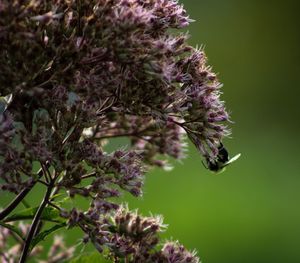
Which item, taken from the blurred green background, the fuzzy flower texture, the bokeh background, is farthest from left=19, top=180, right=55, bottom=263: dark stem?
the blurred green background

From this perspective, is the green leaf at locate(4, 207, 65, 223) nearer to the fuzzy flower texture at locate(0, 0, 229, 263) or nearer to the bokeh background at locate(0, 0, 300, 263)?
the fuzzy flower texture at locate(0, 0, 229, 263)

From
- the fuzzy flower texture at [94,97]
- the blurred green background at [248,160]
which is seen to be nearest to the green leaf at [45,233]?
the fuzzy flower texture at [94,97]

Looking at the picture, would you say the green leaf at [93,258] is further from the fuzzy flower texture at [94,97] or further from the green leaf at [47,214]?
the green leaf at [47,214]

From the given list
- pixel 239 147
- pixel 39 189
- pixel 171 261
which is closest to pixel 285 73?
pixel 239 147

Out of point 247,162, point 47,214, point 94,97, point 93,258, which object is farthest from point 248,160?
point 94,97

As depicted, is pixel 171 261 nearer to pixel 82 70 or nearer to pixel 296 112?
pixel 82 70

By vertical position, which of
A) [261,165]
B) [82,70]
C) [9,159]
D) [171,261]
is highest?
[82,70]
